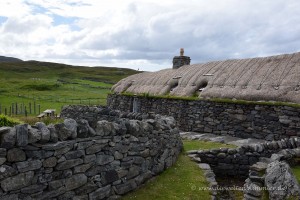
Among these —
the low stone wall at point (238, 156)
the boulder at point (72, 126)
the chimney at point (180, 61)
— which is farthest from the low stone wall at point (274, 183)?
the chimney at point (180, 61)

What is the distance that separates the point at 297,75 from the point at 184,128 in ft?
23.2

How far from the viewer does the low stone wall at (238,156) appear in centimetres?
1138

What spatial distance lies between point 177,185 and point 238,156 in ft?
12.4

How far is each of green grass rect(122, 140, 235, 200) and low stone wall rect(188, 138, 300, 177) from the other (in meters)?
1.30

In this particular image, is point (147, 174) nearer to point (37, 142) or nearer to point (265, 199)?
point (265, 199)

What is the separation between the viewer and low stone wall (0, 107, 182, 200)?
17.3 ft

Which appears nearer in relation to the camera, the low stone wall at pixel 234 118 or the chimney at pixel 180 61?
the low stone wall at pixel 234 118

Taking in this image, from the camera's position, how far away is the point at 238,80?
1823 centimetres

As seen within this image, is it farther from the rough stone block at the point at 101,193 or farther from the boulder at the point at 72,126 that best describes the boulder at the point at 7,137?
the rough stone block at the point at 101,193

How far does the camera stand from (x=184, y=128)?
1920 cm

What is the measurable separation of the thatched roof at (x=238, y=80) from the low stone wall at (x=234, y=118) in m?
0.65

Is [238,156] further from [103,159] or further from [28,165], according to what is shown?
[28,165]

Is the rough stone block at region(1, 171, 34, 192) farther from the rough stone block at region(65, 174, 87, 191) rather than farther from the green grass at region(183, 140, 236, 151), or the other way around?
the green grass at region(183, 140, 236, 151)

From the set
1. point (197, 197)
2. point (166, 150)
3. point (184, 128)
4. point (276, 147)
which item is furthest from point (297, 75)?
point (197, 197)
